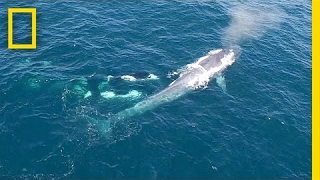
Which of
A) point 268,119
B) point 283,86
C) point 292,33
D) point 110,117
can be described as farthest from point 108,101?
point 292,33

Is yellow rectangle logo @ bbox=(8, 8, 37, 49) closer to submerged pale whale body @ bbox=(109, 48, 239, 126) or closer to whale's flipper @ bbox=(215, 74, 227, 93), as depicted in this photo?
submerged pale whale body @ bbox=(109, 48, 239, 126)

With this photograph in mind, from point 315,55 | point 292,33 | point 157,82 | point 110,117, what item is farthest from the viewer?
point 292,33

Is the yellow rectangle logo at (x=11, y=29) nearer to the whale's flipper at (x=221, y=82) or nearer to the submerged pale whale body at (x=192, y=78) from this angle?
the submerged pale whale body at (x=192, y=78)

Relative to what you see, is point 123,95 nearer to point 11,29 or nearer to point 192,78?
point 192,78

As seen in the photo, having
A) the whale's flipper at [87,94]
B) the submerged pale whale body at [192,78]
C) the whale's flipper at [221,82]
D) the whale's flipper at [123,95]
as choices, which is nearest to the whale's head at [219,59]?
the submerged pale whale body at [192,78]

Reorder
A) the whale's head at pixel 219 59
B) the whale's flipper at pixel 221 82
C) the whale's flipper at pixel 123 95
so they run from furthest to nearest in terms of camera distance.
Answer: the whale's head at pixel 219 59
the whale's flipper at pixel 221 82
the whale's flipper at pixel 123 95

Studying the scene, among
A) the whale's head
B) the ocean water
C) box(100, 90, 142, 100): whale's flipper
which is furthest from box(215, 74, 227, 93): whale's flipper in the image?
box(100, 90, 142, 100): whale's flipper

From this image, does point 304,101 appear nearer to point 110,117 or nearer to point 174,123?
point 174,123
